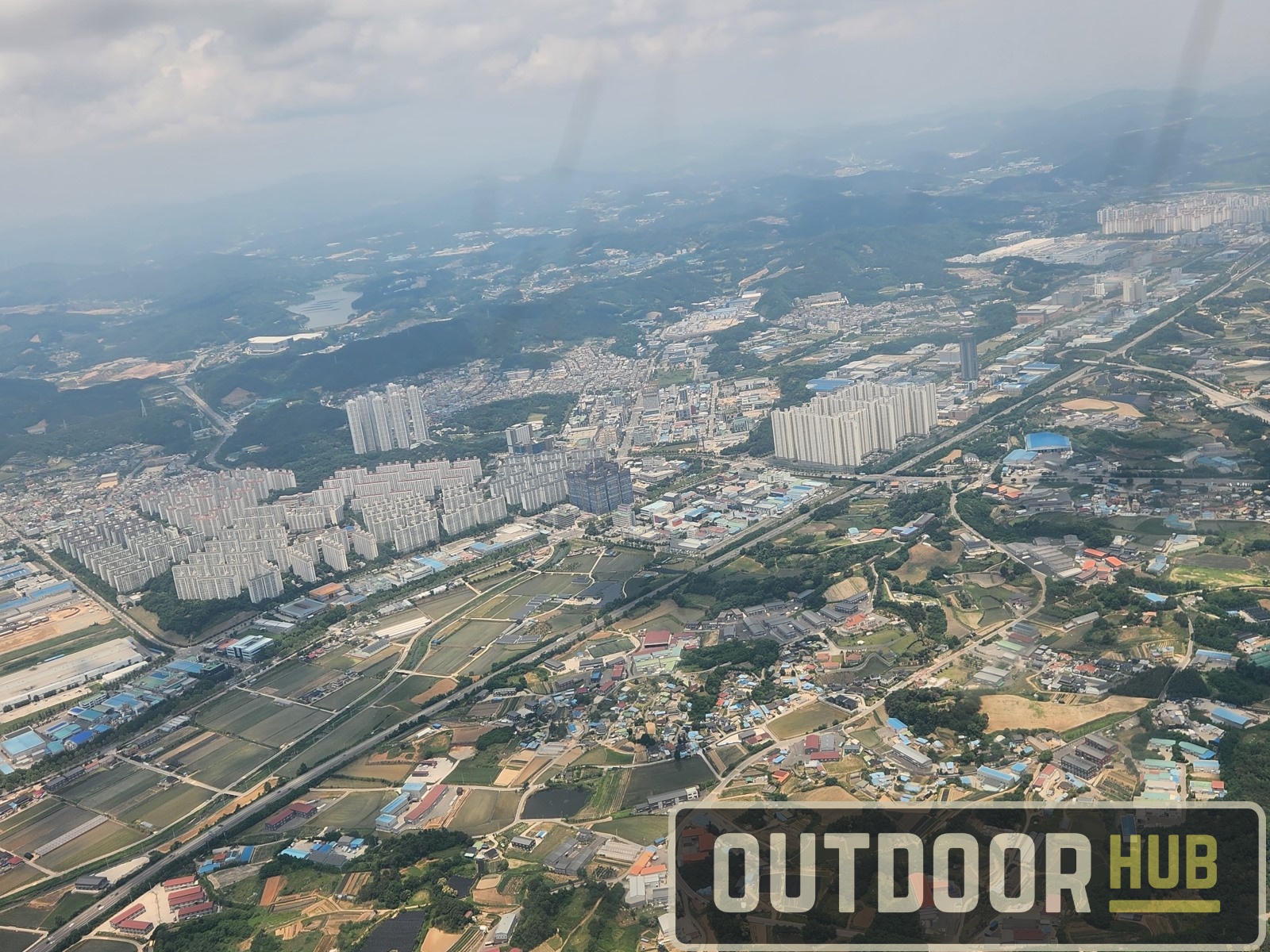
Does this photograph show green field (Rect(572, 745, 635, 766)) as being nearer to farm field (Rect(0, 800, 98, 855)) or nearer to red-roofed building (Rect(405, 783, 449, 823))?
red-roofed building (Rect(405, 783, 449, 823))

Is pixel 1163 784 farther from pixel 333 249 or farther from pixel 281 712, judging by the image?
pixel 333 249

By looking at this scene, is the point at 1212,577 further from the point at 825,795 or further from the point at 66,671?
the point at 66,671

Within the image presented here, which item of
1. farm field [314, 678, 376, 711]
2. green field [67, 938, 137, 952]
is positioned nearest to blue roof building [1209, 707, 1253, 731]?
farm field [314, 678, 376, 711]

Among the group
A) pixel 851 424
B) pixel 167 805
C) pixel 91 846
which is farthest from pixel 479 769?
pixel 851 424

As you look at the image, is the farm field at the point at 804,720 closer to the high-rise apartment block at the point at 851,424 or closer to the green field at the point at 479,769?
the green field at the point at 479,769

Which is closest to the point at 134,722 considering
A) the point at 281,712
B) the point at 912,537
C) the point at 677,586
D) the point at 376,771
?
the point at 281,712

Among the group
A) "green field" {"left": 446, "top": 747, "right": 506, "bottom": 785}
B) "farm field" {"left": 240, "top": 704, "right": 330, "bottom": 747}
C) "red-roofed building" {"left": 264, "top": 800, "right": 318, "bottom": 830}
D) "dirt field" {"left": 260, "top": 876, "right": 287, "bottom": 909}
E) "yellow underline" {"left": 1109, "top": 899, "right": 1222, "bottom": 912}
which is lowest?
"farm field" {"left": 240, "top": 704, "right": 330, "bottom": 747}

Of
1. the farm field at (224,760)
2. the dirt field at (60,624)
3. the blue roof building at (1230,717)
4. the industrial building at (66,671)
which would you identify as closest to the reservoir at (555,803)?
the farm field at (224,760)
